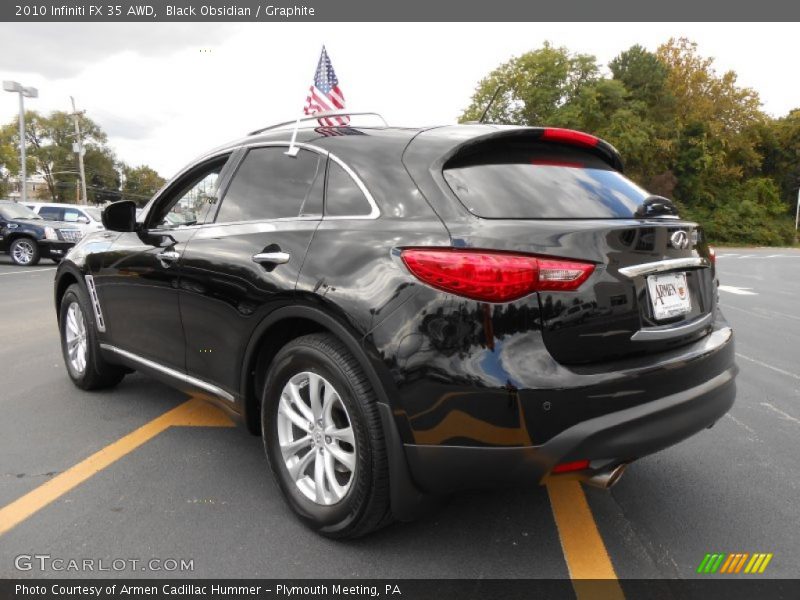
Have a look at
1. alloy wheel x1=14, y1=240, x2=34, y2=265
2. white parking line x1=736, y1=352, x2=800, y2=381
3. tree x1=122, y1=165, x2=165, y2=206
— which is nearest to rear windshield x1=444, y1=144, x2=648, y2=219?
white parking line x1=736, y1=352, x2=800, y2=381

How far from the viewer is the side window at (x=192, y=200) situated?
3371 millimetres

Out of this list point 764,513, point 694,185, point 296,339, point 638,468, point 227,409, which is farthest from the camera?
point 694,185

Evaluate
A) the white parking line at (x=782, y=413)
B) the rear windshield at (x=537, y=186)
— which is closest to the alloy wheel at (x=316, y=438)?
the rear windshield at (x=537, y=186)

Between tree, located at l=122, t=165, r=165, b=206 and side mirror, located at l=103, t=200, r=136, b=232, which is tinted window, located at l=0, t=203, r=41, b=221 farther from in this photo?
tree, located at l=122, t=165, r=165, b=206

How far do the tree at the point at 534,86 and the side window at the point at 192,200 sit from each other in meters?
44.2

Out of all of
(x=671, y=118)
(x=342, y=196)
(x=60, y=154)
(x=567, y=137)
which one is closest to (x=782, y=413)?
(x=567, y=137)

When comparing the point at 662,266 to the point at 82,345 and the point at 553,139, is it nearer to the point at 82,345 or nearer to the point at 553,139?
the point at 553,139

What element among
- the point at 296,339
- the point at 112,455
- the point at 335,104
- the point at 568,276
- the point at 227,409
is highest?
the point at 335,104

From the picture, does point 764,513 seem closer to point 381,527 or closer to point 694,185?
point 381,527

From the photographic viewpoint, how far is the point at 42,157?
84.6 metres

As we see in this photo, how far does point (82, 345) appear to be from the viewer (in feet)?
14.4

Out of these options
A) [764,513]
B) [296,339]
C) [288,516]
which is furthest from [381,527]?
[764,513]

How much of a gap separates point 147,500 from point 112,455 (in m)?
0.65

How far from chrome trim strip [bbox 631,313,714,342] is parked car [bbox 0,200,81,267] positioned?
16.2 m
